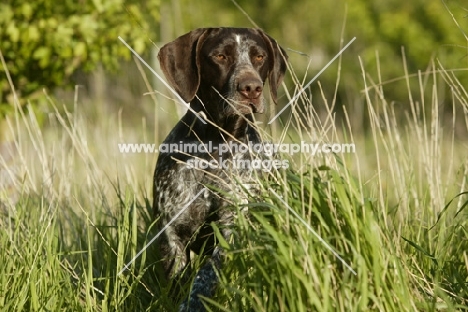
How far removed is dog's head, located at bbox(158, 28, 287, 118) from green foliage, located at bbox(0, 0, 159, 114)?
1.50 meters

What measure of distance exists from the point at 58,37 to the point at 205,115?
7.44ft

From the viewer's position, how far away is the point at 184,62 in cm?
446

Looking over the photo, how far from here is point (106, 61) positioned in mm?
6543

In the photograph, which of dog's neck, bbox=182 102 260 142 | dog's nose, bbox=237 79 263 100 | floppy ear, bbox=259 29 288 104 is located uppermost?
floppy ear, bbox=259 29 288 104

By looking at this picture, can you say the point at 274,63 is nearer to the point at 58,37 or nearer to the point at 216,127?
the point at 216,127

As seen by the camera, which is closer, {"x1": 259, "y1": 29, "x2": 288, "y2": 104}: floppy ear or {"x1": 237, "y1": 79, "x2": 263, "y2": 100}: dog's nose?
{"x1": 237, "y1": 79, "x2": 263, "y2": 100}: dog's nose

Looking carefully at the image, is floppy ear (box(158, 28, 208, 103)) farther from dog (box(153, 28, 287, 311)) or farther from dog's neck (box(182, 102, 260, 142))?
dog's neck (box(182, 102, 260, 142))

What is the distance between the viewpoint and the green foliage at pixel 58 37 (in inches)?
241

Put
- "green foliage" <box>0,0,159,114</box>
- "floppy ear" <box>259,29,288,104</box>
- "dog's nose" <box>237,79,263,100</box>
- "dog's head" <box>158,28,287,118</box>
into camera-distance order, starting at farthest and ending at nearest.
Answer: "green foliage" <box>0,0,159,114</box>
"floppy ear" <box>259,29,288,104</box>
"dog's head" <box>158,28,287,118</box>
"dog's nose" <box>237,79,263,100</box>

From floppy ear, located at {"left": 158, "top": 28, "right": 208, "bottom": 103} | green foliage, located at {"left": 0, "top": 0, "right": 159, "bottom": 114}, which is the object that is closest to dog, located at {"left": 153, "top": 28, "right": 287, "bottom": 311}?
floppy ear, located at {"left": 158, "top": 28, "right": 208, "bottom": 103}

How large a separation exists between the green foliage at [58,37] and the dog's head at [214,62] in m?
1.50

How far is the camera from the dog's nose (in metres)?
4.15

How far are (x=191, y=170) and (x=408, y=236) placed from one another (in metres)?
1.19

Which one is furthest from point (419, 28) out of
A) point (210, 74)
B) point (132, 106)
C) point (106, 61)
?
point (210, 74)
